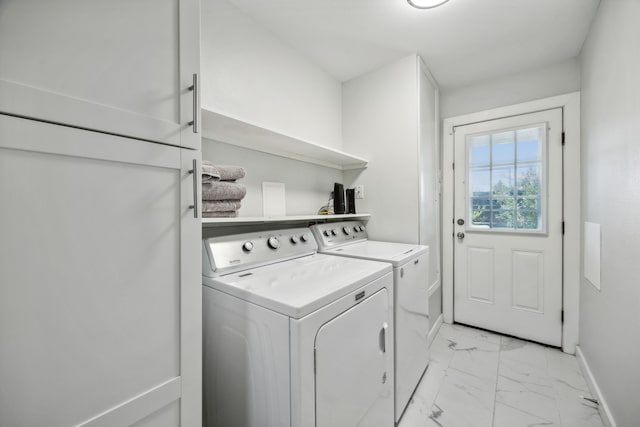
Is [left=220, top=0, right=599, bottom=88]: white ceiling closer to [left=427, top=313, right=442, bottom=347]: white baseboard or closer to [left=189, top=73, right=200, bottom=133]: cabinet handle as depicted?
[left=189, top=73, right=200, bottom=133]: cabinet handle

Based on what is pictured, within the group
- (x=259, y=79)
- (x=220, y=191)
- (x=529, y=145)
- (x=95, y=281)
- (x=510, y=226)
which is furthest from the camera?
(x=510, y=226)

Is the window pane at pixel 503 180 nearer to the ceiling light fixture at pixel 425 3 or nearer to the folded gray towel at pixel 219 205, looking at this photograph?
the ceiling light fixture at pixel 425 3

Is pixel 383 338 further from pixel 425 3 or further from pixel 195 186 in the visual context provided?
pixel 425 3

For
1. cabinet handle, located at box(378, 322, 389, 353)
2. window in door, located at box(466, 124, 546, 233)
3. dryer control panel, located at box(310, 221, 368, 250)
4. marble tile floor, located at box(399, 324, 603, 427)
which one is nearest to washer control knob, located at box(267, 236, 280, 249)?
dryer control panel, located at box(310, 221, 368, 250)

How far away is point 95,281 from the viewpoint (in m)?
0.64

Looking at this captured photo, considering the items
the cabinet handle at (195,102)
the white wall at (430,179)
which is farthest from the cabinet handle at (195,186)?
the white wall at (430,179)

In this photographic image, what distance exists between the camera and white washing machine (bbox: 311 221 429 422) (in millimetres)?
1419

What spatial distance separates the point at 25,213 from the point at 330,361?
0.93 m

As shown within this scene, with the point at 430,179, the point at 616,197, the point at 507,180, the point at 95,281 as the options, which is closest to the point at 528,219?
the point at 507,180

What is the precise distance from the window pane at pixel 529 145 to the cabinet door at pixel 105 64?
2.71 meters

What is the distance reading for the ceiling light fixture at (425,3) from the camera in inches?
59.7

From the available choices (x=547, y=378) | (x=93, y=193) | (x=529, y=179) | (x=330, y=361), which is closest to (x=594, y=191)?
(x=529, y=179)

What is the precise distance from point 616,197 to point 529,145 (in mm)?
1155

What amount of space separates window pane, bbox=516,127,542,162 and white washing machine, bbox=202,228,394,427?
2.00 meters
